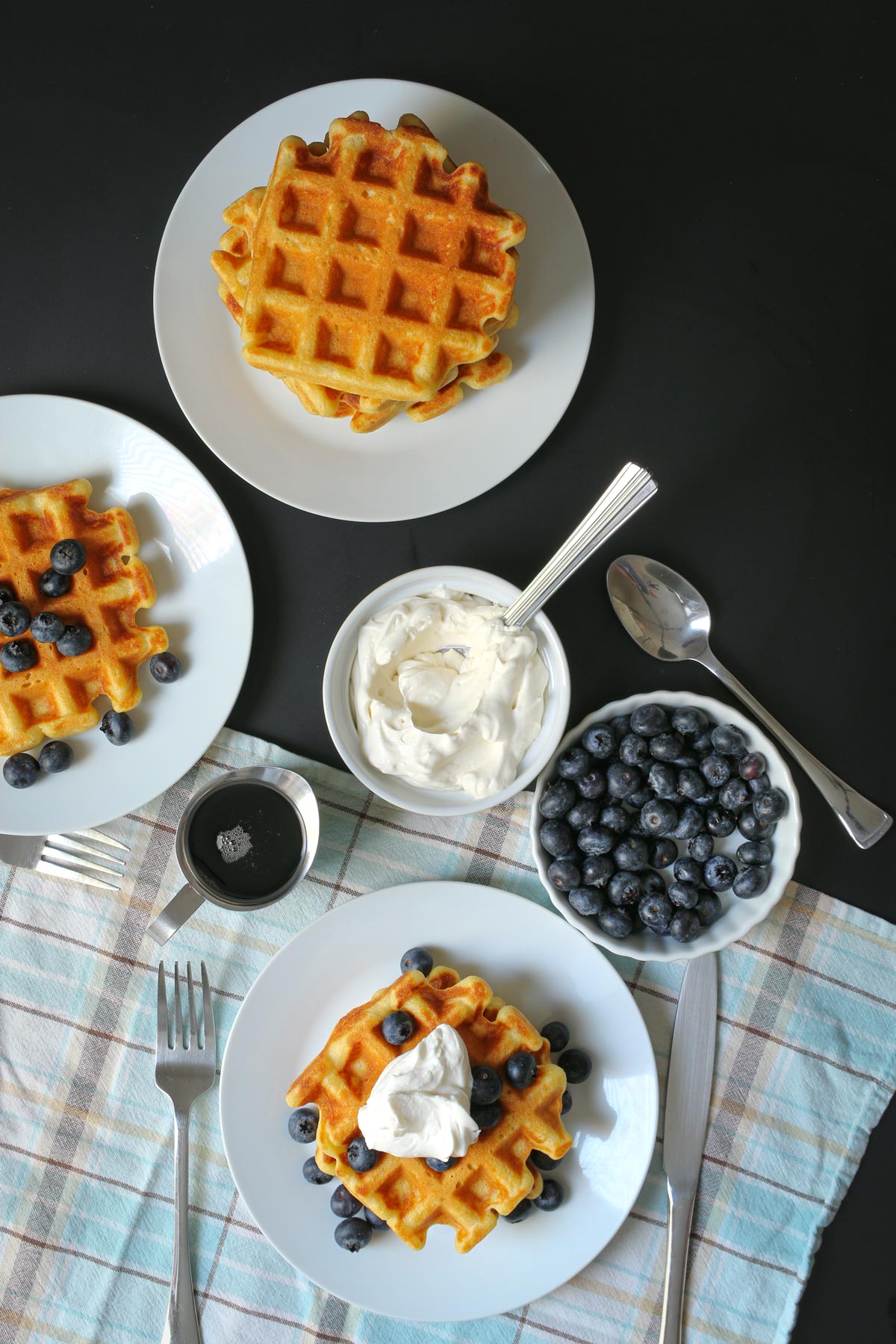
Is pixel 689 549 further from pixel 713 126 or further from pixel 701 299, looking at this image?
pixel 713 126

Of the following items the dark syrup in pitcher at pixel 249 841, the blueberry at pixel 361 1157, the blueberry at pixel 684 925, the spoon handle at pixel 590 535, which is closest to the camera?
the spoon handle at pixel 590 535

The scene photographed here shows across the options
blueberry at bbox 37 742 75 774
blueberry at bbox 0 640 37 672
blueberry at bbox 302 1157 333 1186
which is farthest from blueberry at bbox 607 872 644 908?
blueberry at bbox 0 640 37 672

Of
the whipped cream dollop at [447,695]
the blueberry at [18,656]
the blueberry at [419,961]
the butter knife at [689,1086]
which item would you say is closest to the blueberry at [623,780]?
the whipped cream dollop at [447,695]

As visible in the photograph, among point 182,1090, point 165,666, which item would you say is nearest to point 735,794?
point 165,666

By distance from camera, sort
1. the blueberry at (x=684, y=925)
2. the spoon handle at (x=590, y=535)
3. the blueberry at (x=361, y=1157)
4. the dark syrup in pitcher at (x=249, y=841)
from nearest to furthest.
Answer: the spoon handle at (x=590, y=535)
the blueberry at (x=361, y=1157)
the blueberry at (x=684, y=925)
the dark syrup in pitcher at (x=249, y=841)

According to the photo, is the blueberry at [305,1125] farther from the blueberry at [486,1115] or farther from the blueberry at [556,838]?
the blueberry at [556,838]

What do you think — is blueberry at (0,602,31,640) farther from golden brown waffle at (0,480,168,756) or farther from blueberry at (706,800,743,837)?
blueberry at (706,800,743,837)
